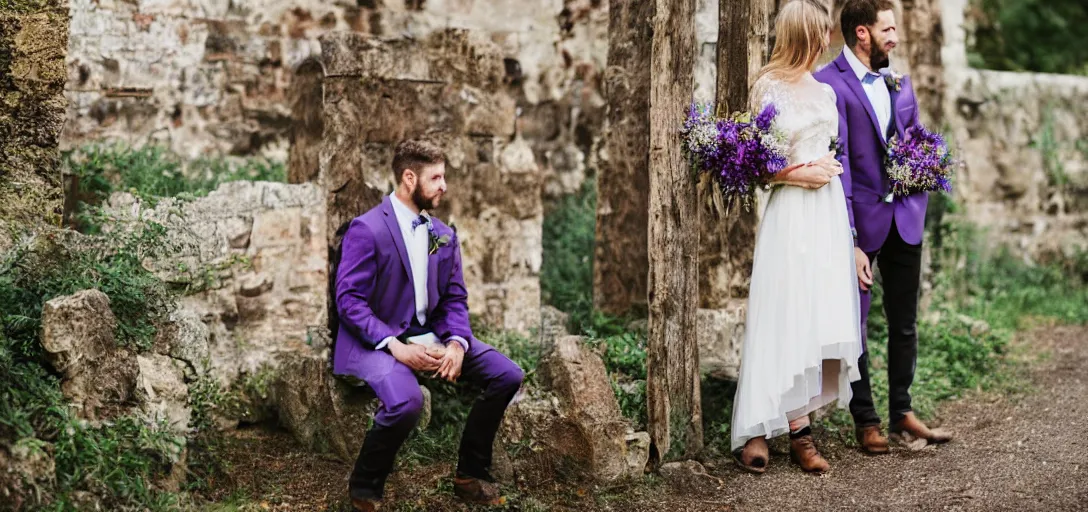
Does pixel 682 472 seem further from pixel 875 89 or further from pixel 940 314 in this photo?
pixel 940 314

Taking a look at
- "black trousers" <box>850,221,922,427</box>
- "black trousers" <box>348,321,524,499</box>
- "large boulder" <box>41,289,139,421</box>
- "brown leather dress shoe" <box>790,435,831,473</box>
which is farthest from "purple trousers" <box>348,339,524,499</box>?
"black trousers" <box>850,221,922,427</box>

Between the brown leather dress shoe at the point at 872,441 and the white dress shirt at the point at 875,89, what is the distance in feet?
4.75

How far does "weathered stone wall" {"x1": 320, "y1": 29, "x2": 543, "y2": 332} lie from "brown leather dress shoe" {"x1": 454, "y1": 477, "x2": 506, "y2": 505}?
4.42 ft

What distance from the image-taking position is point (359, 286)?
4.45 metres

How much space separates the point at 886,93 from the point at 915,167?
1.37 feet

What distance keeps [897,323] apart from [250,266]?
3.52 metres

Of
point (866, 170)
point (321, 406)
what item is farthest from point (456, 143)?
point (866, 170)

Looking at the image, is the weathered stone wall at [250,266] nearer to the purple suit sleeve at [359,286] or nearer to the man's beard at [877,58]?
the purple suit sleeve at [359,286]

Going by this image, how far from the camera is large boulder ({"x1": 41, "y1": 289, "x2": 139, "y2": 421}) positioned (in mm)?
4199

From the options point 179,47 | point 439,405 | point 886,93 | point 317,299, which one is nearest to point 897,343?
point 886,93

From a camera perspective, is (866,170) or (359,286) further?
(866,170)

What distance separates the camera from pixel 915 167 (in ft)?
16.9

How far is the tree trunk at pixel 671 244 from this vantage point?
16.4ft

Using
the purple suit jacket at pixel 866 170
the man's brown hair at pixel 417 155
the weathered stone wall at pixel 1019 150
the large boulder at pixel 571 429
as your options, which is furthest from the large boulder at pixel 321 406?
the weathered stone wall at pixel 1019 150
